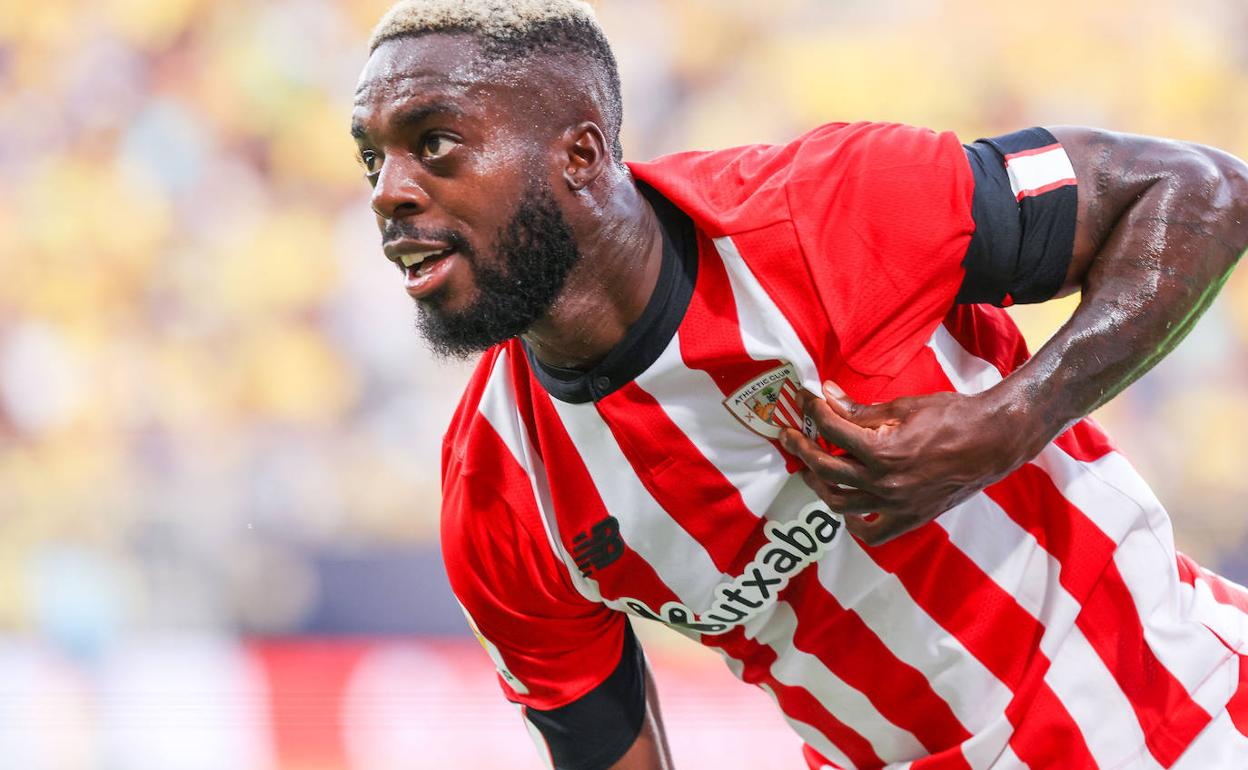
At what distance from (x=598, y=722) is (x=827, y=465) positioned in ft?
1.79

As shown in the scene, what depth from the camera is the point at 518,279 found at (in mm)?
1409

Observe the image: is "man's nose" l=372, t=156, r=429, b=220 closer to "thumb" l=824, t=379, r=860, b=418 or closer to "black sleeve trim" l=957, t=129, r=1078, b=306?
"thumb" l=824, t=379, r=860, b=418

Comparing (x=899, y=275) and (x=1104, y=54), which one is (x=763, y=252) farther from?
(x=1104, y=54)

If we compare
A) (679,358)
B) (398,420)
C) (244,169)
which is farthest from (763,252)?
(244,169)

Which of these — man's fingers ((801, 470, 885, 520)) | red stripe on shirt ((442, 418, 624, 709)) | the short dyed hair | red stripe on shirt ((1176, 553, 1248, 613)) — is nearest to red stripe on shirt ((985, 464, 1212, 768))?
red stripe on shirt ((1176, 553, 1248, 613))

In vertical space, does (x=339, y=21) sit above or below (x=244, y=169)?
above

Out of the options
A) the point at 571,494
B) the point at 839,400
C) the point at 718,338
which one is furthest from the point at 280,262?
the point at 839,400

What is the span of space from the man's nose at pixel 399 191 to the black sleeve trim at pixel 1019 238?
553 millimetres

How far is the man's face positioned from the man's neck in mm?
20

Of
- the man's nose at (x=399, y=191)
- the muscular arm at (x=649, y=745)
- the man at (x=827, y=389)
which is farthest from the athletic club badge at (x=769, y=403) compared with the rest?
the muscular arm at (x=649, y=745)

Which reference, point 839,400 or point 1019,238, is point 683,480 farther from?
point 1019,238

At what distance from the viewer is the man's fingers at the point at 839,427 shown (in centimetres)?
132

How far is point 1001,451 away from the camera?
1.33 m

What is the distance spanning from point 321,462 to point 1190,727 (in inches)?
120
